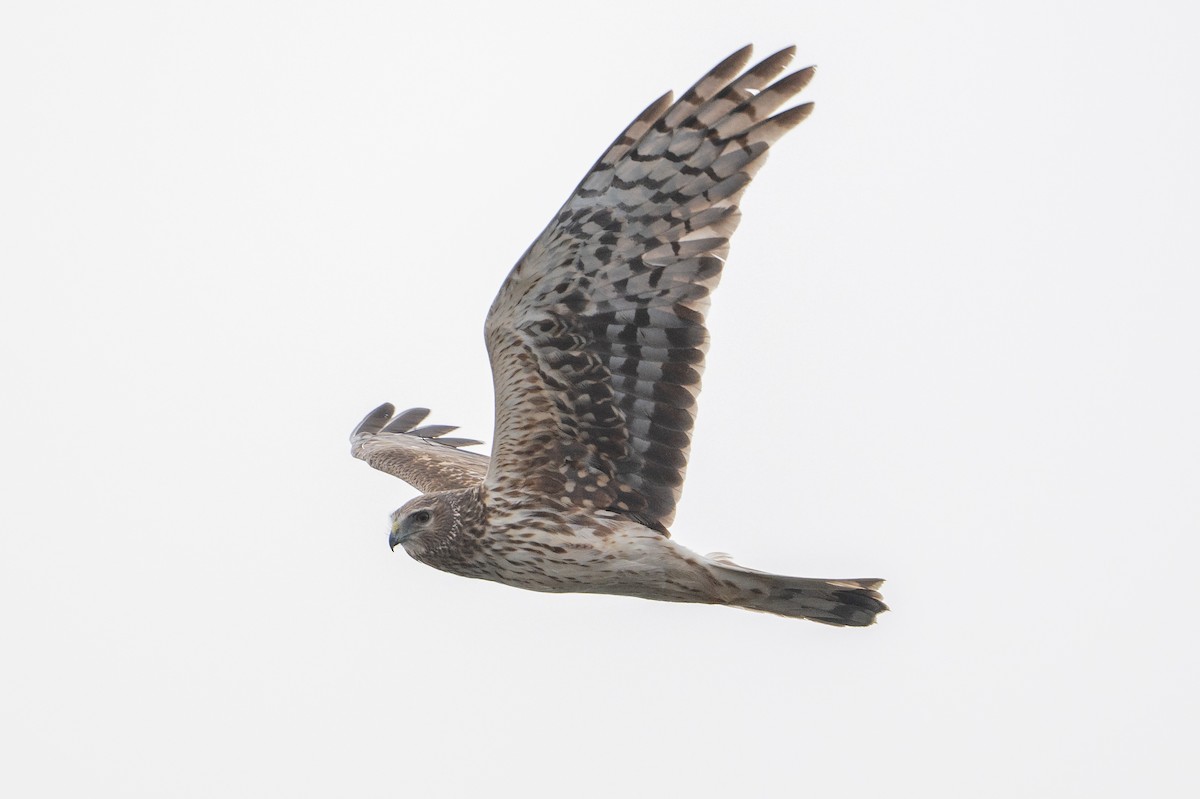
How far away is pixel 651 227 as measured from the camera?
8234 mm

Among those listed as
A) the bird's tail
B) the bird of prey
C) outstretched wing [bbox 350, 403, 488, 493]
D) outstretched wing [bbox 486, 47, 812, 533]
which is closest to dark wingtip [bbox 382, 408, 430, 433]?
outstretched wing [bbox 350, 403, 488, 493]

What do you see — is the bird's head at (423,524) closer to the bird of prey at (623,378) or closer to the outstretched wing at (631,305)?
the bird of prey at (623,378)

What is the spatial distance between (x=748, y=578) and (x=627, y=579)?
588 mm

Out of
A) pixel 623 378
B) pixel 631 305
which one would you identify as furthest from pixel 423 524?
pixel 631 305

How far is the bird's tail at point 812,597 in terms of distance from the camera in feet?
29.0

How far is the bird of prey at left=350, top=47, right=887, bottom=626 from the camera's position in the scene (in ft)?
26.3

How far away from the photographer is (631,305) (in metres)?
8.44

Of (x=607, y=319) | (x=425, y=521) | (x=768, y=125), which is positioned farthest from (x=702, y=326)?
(x=425, y=521)

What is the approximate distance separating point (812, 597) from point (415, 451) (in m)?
3.53

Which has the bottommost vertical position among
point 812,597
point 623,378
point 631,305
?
point 812,597

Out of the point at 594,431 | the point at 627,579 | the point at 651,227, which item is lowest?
the point at 627,579

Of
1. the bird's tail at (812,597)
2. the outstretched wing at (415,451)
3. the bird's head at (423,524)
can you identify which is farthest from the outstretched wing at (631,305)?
the outstretched wing at (415,451)

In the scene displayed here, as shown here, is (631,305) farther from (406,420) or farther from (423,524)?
(406,420)

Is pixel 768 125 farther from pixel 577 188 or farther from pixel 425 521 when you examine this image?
pixel 425 521
